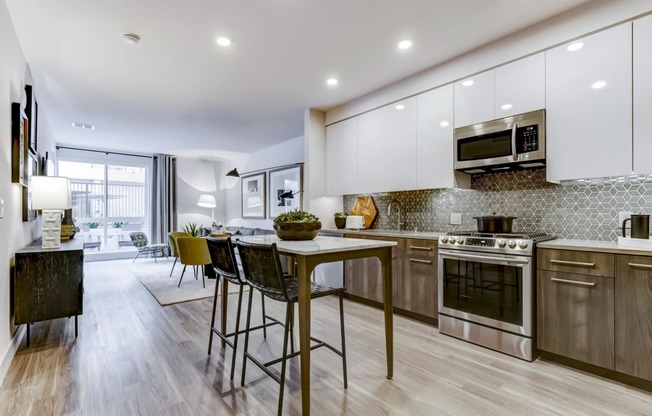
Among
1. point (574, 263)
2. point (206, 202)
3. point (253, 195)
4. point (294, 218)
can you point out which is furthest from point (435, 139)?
point (206, 202)

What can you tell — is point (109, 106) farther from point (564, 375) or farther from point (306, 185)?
point (564, 375)

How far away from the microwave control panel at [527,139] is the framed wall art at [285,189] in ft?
12.5

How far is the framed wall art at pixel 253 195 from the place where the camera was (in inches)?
282

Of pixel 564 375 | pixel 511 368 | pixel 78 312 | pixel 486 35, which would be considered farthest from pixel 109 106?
pixel 564 375

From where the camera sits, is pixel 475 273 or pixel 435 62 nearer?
pixel 475 273

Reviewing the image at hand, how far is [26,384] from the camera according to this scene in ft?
6.86

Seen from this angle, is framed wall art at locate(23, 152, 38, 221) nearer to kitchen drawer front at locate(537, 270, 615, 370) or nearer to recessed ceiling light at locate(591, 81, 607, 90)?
kitchen drawer front at locate(537, 270, 615, 370)

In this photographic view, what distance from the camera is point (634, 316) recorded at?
1.98 meters

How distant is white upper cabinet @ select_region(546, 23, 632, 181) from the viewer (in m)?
2.21

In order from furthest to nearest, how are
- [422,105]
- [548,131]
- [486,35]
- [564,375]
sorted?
[422,105]
[486,35]
[548,131]
[564,375]

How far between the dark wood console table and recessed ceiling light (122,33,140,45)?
6.22ft

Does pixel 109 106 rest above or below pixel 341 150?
above

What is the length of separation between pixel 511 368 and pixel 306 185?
3.14 metres

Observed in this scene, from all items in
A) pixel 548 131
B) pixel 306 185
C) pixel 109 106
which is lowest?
pixel 306 185
